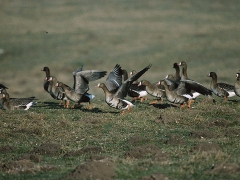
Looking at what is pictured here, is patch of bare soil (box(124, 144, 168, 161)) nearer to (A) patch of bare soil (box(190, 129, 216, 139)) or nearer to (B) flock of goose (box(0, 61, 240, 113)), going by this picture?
(A) patch of bare soil (box(190, 129, 216, 139))

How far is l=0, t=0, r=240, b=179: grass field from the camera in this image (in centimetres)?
1040

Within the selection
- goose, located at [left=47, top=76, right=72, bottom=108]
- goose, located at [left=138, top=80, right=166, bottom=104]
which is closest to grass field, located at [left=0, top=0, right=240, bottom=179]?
goose, located at [left=138, top=80, right=166, bottom=104]

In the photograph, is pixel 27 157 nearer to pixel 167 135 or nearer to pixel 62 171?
pixel 62 171

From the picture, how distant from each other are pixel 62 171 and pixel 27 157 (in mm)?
1466

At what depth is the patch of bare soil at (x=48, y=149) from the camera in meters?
11.9

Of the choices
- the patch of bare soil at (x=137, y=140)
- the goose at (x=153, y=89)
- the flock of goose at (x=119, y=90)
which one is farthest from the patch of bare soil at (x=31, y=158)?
the goose at (x=153, y=89)

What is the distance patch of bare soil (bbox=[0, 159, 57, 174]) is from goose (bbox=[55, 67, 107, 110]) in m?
7.10

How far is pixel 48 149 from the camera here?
11906 mm

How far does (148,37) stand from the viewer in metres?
43.9

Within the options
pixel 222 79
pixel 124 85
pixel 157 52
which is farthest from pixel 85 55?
pixel 124 85

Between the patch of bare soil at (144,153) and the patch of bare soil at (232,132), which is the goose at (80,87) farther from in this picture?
the patch of bare soil at (144,153)

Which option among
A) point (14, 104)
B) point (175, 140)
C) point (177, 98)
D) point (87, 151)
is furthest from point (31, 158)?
point (14, 104)

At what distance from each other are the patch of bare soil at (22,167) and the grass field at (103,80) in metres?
0.02

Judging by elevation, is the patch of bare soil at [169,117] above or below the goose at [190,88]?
below
